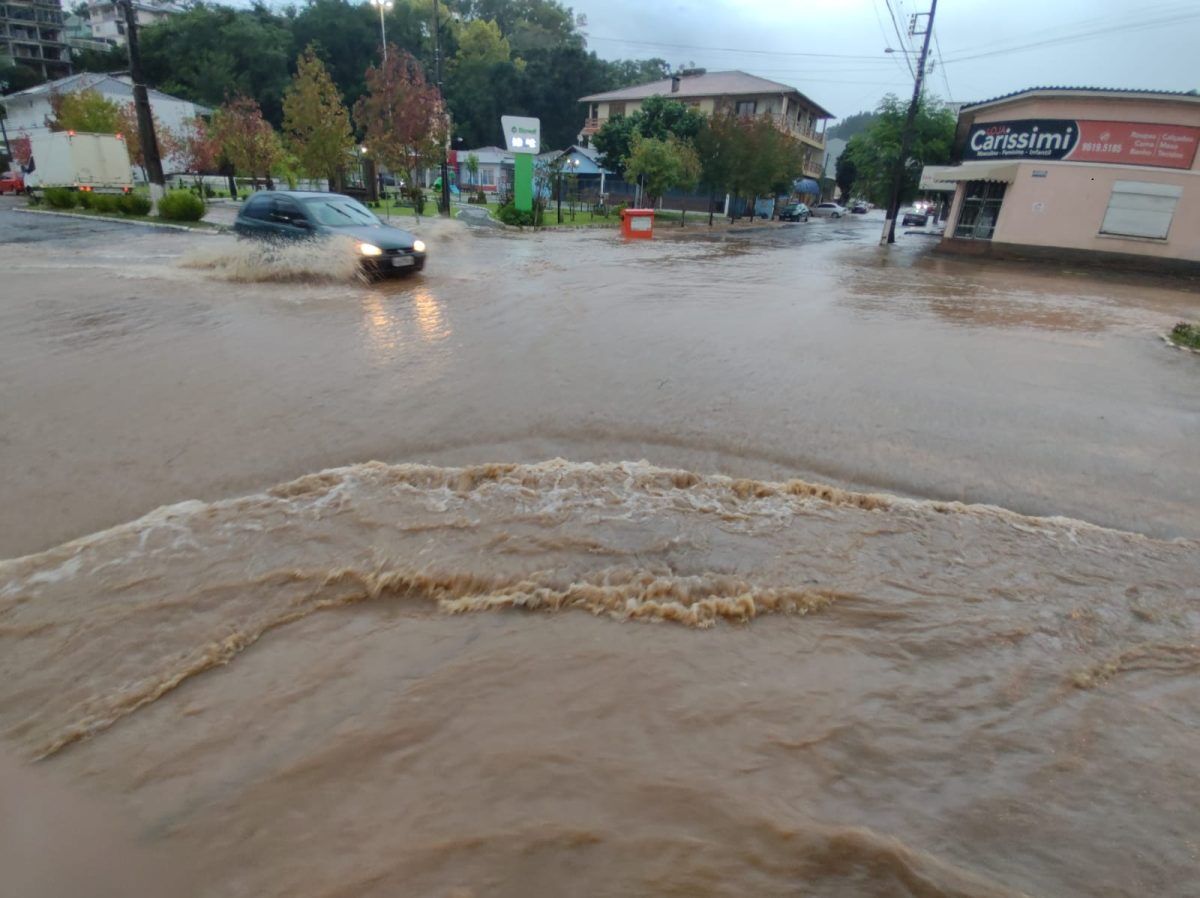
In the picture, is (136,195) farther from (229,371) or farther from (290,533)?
(290,533)

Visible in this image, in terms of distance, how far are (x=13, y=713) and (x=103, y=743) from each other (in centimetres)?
Result: 43

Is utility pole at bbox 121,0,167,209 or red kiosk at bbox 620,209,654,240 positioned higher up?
utility pole at bbox 121,0,167,209

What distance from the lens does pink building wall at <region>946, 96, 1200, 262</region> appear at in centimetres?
2038

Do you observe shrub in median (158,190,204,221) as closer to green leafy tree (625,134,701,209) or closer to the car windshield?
the car windshield

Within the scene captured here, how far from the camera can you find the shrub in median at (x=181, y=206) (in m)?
20.0

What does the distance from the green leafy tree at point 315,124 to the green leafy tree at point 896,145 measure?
25039 millimetres

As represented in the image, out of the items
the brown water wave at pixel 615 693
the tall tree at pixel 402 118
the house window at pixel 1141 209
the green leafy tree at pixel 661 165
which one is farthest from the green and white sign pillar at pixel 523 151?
the brown water wave at pixel 615 693

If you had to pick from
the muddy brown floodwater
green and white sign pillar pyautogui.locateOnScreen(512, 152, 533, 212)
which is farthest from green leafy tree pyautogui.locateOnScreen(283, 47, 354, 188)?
the muddy brown floodwater

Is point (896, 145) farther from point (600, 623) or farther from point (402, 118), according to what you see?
point (600, 623)

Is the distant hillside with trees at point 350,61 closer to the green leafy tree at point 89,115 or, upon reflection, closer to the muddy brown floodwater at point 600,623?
the green leafy tree at point 89,115

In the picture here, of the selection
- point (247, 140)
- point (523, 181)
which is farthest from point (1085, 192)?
point (247, 140)

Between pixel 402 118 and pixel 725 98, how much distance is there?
3291 centimetres

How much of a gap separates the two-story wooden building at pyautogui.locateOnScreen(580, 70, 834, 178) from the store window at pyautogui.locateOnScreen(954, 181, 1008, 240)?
23.8 m

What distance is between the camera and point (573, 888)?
192 cm
